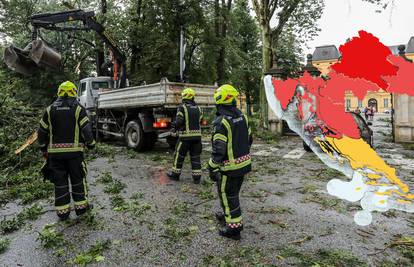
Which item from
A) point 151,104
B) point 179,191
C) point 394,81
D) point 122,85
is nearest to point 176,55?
point 122,85

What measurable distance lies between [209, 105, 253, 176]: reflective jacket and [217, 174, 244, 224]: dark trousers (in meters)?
0.09

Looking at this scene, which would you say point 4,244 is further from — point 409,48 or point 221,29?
point 221,29

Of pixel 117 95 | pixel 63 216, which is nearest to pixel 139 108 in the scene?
pixel 117 95

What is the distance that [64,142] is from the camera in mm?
4059

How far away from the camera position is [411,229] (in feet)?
12.2

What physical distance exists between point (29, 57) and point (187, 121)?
563 centimetres

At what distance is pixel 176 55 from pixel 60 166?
39.9 feet

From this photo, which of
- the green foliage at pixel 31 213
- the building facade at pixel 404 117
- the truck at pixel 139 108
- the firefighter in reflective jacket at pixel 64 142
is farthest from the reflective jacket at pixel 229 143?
the building facade at pixel 404 117

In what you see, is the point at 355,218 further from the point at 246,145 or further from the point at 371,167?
the point at 246,145

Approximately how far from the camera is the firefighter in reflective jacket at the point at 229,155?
349 centimetres

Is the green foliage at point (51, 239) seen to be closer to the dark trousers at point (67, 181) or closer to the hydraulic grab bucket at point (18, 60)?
the dark trousers at point (67, 181)

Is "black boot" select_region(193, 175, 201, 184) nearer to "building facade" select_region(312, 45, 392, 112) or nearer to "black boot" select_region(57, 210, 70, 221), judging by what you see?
"black boot" select_region(57, 210, 70, 221)

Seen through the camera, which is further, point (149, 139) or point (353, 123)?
point (149, 139)

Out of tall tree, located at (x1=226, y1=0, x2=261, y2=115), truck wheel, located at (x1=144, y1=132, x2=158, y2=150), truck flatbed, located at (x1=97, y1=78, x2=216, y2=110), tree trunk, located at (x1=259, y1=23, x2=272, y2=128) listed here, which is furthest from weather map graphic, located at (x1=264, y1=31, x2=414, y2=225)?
tall tree, located at (x1=226, y1=0, x2=261, y2=115)
